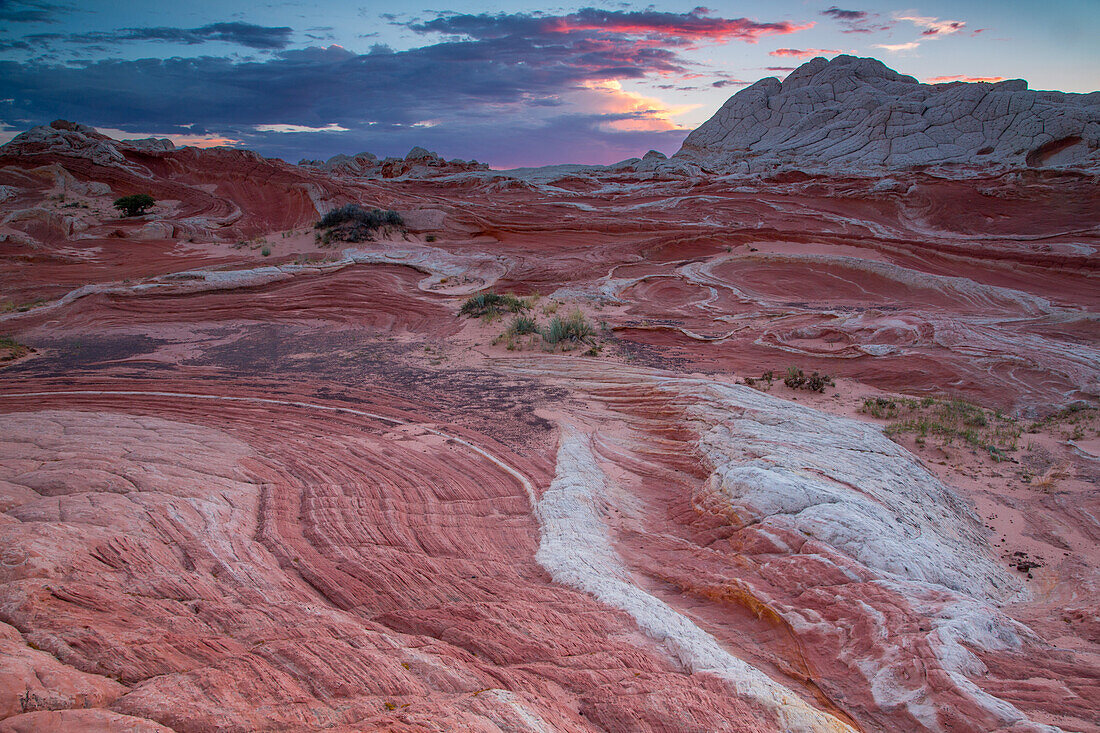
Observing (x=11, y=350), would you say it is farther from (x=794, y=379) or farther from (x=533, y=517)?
(x=794, y=379)

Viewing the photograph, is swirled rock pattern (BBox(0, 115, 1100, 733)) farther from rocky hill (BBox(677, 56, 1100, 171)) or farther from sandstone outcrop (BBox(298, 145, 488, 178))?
sandstone outcrop (BBox(298, 145, 488, 178))

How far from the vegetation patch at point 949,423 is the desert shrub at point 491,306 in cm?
775

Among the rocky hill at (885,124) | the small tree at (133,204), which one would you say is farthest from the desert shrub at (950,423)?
the small tree at (133,204)

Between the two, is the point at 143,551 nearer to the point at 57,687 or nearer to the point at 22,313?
the point at 57,687

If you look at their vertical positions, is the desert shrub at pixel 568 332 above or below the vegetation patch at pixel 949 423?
above

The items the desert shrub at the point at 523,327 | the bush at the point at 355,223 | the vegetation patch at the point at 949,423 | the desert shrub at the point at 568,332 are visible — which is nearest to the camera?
the vegetation patch at the point at 949,423

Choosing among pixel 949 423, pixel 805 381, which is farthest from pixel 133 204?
pixel 949 423

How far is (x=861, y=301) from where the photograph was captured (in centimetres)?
1631

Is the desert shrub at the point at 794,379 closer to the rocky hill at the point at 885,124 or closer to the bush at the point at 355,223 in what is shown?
the bush at the point at 355,223

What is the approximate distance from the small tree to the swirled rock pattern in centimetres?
1483

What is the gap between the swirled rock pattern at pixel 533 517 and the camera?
102 inches

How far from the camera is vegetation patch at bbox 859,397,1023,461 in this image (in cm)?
760

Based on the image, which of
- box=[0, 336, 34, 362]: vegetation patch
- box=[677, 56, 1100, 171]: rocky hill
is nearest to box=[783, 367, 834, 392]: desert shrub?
box=[0, 336, 34, 362]: vegetation patch

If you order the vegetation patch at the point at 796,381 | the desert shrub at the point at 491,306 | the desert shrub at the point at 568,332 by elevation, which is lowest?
the vegetation patch at the point at 796,381
